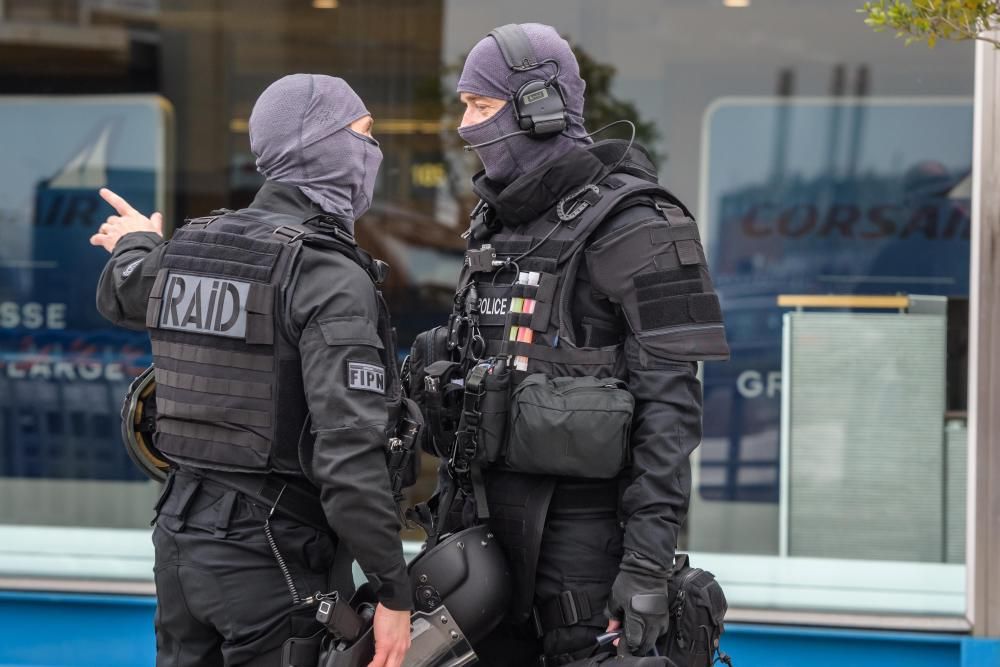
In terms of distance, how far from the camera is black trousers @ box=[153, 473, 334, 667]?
2193 millimetres

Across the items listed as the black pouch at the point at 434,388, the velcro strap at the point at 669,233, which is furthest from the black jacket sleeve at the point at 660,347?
the black pouch at the point at 434,388

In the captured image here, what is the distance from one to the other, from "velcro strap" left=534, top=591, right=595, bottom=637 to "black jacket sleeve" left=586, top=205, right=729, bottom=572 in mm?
181

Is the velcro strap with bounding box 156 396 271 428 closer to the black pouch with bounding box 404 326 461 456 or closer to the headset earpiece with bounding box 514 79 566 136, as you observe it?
the black pouch with bounding box 404 326 461 456

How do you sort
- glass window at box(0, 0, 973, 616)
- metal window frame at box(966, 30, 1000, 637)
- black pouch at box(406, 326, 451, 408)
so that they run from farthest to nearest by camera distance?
1. glass window at box(0, 0, 973, 616)
2. metal window frame at box(966, 30, 1000, 637)
3. black pouch at box(406, 326, 451, 408)

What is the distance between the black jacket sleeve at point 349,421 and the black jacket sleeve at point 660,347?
1.54ft

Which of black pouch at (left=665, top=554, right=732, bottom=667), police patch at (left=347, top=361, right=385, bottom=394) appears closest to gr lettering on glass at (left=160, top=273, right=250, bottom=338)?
police patch at (left=347, top=361, right=385, bottom=394)

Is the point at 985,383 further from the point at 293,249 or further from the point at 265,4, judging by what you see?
the point at 265,4

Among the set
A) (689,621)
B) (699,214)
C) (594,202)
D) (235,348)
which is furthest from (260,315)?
(699,214)

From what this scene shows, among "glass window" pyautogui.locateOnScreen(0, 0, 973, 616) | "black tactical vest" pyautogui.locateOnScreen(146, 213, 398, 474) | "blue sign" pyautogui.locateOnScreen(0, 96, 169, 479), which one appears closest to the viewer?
"black tactical vest" pyautogui.locateOnScreen(146, 213, 398, 474)

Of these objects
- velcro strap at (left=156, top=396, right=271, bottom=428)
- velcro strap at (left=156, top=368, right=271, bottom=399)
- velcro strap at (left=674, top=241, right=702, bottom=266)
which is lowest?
velcro strap at (left=156, top=396, right=271, bottom=428)

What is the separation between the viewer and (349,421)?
2086mm

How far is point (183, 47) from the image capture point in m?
4.58

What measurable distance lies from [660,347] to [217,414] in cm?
86

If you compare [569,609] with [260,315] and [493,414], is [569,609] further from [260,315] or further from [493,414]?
[260,315]
